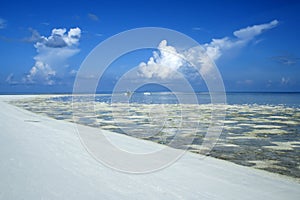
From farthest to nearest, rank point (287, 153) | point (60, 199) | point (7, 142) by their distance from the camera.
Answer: point (287, 153) < point (7, 142) < point (60, 199)

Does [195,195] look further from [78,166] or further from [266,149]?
[266,149]

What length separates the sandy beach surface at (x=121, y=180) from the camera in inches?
174

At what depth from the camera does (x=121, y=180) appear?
5.10 m

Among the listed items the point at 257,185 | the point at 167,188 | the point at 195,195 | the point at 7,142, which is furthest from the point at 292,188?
the point at 7,142

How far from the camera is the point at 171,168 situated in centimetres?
620

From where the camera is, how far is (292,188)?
16.8 feet

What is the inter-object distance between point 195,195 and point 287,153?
544 cm

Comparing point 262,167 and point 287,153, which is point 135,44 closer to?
point 262,167

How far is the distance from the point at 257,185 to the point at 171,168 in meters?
1.85

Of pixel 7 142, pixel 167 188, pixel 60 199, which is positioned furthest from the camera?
pixel 7 142

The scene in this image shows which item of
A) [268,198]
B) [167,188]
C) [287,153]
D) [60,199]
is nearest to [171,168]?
[167,188]

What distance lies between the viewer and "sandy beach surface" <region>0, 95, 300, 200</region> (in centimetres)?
442

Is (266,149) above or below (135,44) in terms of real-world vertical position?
below

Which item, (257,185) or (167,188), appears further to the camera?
(257,185)
